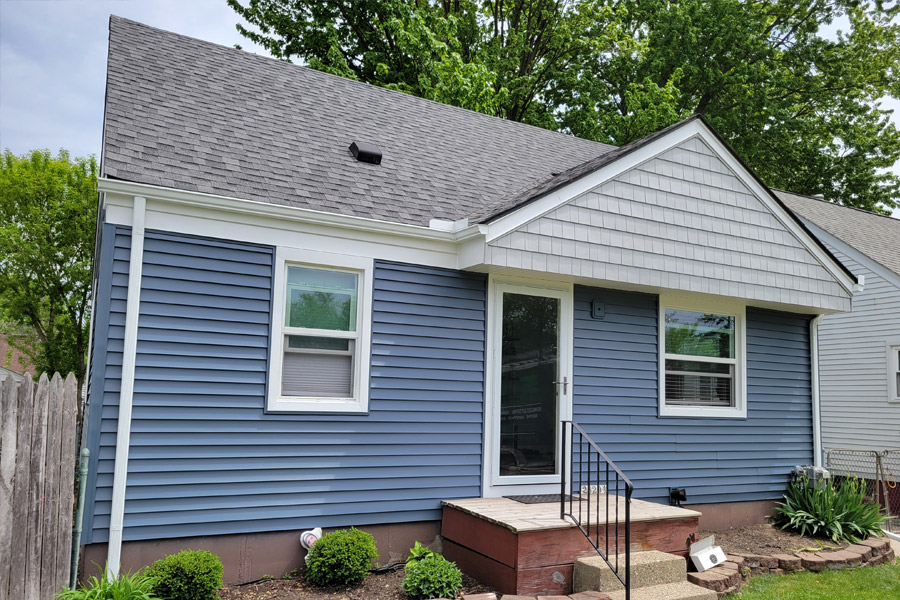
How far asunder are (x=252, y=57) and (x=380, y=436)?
5328 mm

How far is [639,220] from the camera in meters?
6.96

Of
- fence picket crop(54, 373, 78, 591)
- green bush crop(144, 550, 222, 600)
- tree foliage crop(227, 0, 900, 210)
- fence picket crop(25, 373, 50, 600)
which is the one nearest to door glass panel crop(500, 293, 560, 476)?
green bush crop(144, 550, 222, 600)

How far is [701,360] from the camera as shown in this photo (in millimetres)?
7977

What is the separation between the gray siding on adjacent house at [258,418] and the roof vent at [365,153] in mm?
1588

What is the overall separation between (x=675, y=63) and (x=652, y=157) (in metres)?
16.5

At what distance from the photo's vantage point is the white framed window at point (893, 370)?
41.9 ft

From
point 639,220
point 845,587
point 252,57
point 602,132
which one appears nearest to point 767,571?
point 845,587

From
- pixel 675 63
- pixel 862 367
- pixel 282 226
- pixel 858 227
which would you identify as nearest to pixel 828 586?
pixel 282 226

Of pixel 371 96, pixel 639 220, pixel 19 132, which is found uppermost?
pixel 19 132

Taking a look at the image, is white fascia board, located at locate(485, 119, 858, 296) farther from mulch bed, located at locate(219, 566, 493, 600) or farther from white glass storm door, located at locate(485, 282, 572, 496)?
mulch bed, located at locate(219, 566, 493, 600)

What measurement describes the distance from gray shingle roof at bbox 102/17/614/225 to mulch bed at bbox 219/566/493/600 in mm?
3155

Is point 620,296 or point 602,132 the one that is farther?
point 602,132

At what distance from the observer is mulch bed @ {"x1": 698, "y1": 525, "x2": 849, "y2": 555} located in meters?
6.85

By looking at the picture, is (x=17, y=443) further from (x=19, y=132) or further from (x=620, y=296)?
(x=19, y=132)
